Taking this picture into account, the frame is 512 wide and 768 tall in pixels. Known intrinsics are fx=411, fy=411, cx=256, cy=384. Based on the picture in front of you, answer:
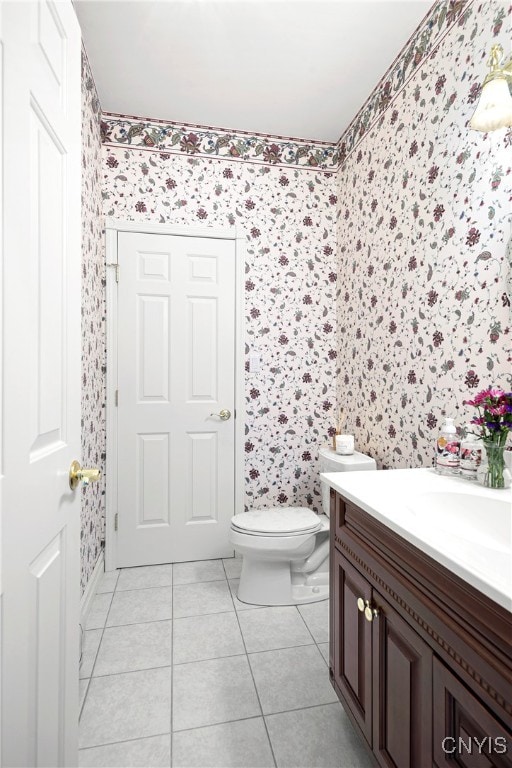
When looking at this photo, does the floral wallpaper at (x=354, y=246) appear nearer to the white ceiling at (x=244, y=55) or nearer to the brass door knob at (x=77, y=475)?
the white ceiling at (x=244, y=55)

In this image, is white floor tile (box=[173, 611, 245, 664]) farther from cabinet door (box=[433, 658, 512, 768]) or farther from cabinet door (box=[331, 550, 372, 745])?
cabinet door (box=[433, 658, 512, 768])

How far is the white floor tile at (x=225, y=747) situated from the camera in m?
1.25

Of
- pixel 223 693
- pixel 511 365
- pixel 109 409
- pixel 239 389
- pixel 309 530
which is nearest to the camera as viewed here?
pixel 511 365

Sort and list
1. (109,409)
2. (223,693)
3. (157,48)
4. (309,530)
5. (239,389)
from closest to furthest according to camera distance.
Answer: (223,693), (157,48), (309,530), (109,409), (239,389)

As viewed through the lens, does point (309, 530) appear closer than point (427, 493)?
No

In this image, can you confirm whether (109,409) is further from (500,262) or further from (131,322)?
(500,262)

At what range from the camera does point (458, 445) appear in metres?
1.41

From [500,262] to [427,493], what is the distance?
84cm

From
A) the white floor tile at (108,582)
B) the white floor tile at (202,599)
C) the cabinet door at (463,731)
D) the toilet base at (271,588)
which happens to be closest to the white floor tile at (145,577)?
the white floor tile at (108,582)

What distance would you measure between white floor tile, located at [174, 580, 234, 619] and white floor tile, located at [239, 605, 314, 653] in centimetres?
15

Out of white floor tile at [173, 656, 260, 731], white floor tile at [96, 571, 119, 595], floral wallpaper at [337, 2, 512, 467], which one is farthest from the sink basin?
white floor tile at [96, 571, 119, 595]

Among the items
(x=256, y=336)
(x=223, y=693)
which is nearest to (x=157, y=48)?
(x=256, y=336)

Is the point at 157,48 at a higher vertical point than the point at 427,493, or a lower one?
higher

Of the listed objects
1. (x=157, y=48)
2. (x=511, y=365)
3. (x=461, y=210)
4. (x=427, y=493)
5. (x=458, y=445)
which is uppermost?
(x=157, y=48)
